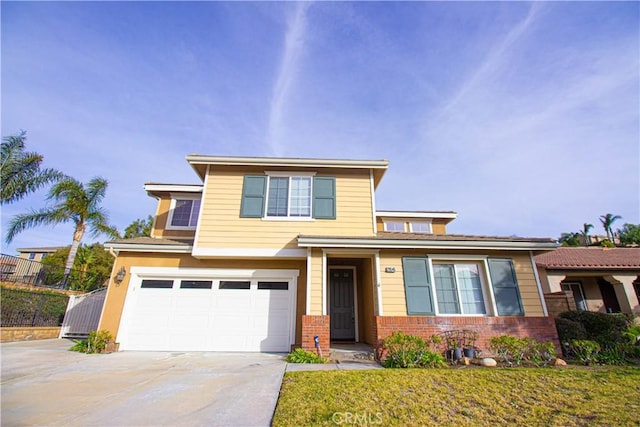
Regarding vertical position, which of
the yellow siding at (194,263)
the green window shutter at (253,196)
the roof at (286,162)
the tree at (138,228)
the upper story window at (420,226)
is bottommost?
the yellow siding at (194,263)

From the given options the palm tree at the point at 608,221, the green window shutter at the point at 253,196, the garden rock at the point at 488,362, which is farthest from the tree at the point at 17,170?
the palm tree at the point at 608,221

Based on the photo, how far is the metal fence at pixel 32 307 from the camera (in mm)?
9859

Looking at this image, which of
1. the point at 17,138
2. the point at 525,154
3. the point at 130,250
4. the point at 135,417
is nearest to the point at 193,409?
the point at 135,417

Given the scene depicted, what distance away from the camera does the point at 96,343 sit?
7828 mm

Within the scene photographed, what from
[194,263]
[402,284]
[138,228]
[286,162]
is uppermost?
[138,228]

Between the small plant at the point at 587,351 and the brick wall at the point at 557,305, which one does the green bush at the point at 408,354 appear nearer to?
the small plant at the point at 587,351


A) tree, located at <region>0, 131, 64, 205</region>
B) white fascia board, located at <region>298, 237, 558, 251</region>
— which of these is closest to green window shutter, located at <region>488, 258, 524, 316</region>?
white fascia board, located at <region>298, 237, 558, 251</region>

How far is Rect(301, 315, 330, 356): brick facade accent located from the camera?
696 centimetres

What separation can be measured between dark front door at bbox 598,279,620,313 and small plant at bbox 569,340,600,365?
29.7 feet

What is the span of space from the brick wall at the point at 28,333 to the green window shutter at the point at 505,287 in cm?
1625

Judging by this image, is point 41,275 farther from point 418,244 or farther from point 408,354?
point 418,244

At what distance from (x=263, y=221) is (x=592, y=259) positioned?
15935 millimetres

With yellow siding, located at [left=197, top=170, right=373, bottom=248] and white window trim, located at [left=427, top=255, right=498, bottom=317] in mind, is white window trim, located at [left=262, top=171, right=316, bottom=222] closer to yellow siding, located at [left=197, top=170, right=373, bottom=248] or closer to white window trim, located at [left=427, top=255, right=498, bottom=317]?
yellow siding, located at [left=197, top=170, right=373, bottom=248]

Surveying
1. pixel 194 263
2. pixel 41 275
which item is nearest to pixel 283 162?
pixel 194 263
